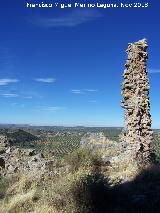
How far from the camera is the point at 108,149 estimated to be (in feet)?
66.0

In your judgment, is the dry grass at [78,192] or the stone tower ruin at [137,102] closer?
the dry grass at [78,192]

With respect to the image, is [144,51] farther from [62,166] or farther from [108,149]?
[62,166]

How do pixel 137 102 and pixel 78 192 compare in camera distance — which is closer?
pixel 78 192

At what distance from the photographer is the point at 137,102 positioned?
17.7 meters

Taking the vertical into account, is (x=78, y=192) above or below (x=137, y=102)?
below

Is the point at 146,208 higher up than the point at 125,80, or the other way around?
the point at 125,80

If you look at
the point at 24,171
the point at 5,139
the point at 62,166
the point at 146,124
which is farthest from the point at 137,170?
the point at 5,139

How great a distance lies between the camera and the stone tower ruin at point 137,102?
17.5 metres

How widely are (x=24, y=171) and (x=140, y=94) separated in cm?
617

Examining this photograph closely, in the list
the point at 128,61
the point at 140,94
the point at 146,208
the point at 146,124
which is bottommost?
the point at 146,208

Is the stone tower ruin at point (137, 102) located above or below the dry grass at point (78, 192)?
above

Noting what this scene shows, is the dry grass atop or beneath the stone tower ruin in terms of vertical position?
beneath

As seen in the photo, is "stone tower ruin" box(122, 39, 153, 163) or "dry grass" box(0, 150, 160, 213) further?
"stone tower ruin" box(122, 39, 153, 163)

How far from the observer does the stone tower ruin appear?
1755 cm
